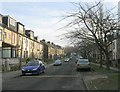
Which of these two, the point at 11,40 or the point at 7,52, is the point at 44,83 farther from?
the point at 11,40

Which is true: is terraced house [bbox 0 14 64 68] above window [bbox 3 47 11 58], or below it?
above

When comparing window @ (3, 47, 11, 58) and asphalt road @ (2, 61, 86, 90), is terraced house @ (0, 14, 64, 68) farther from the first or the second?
asphalt road @ (2, 61, 86, 90)

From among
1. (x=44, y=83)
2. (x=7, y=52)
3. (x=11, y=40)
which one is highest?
(x=11, y=40)

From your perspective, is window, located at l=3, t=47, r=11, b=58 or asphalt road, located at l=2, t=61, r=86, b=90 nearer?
asphalt road, located at l=2, t=61, r=86, b=90

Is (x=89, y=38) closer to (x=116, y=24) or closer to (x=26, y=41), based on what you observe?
(x=116, y=24)

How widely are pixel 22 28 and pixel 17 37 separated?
346 inches

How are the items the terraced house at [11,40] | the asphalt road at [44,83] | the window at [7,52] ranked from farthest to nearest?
the window at [7,52] < the terraced house at [11,40] < the asphalt road at [44,83]

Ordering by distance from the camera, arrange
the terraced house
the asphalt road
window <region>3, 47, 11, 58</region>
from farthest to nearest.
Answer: window <region>3, 47, 11, 58</region>, the terraced house, the asphalt road

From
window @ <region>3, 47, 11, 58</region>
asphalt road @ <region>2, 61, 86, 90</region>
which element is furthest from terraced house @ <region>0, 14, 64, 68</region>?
asphalt road @ <region>2, 61, 86, 90</region>

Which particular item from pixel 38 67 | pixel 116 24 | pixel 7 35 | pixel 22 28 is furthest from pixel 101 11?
pixel 22 28

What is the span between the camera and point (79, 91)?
15.9 meters

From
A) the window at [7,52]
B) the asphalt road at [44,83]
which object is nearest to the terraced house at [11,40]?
the window at [7,52]

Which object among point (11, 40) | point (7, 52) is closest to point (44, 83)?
point (7, 52)

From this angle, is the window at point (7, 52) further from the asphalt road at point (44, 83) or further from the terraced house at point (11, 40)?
the asphalt road at point (44, 83)
